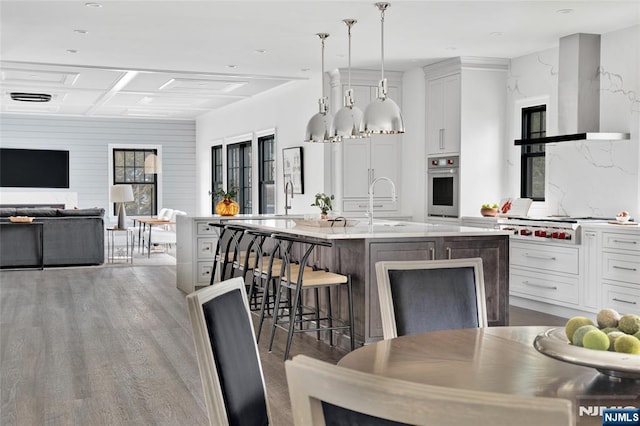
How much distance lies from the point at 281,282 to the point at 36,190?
395 inches

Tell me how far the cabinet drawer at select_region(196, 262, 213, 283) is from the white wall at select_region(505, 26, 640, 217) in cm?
344

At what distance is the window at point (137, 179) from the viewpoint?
14031 millimetres

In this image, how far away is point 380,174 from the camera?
8.38m

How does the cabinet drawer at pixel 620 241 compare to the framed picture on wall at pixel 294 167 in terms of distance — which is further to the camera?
the framed picture on wall at pixel 294 167

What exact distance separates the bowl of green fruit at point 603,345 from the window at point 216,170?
11.6m

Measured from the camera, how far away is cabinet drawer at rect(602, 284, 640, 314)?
5.46m

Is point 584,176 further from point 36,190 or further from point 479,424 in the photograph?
point 36,190

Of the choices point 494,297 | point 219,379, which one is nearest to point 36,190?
point 494,297

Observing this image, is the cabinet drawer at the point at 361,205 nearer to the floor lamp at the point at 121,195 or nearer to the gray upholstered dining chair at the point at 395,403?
the floor lamp at the point at 121,195

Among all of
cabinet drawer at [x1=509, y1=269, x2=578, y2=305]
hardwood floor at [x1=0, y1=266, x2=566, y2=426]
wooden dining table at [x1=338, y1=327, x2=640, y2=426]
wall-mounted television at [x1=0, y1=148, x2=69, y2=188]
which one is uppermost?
wall-mounted television at [x1=0, y1=148, x2=69, y2=188]

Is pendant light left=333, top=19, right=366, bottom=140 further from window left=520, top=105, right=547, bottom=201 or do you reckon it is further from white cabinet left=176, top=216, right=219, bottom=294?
window left=520, top=105, right=547, bottom=201

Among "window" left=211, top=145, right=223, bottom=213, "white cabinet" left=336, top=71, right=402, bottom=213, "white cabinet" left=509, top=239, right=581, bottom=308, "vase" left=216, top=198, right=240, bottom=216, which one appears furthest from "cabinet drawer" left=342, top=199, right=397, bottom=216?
"window" left=211, top=145, right=223, bottom=213

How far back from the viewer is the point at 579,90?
6238 mm

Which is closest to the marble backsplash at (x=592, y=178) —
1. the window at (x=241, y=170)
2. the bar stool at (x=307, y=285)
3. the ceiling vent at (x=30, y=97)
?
the bar stool at (x=307, y=285)
